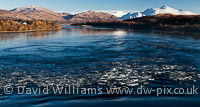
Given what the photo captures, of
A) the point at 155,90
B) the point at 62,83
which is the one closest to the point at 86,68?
the point at 62,83

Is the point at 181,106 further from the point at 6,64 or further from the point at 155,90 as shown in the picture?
the point at 6,64

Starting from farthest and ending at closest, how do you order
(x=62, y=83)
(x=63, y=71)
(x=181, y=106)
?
1. (x=63, y=71)
2. (x=62, y=83)
3. (x=181, y=106)

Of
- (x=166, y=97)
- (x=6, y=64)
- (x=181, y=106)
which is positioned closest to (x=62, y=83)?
(x=166, y=97)

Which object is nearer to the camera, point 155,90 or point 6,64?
point 155,90

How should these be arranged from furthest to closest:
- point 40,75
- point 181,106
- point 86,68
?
1. point 86,68
2. point 40,75
3. point 181,106

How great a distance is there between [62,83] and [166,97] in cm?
567

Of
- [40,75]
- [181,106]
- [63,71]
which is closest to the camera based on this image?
[181,106]

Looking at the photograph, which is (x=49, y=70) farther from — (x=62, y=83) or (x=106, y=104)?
(x=106, y=104)

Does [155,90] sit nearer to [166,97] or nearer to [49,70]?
[166,97]

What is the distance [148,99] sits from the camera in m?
8.22

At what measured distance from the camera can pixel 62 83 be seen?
10.3 meters

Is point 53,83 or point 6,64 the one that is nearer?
point 53,83

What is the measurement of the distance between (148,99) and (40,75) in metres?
7.26

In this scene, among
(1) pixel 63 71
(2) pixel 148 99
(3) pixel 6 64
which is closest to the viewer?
(2) pixel 148 99
